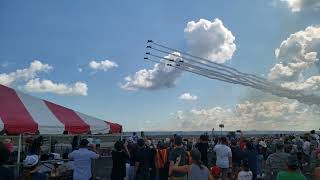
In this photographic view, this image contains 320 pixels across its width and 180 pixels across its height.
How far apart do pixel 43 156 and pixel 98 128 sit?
1725 millimetres

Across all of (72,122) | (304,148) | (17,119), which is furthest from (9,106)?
(304,148)

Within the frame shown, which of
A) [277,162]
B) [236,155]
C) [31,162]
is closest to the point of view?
[31,162]

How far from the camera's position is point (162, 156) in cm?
1423

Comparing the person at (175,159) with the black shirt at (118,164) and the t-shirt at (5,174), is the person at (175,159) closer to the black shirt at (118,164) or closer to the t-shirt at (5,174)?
the black shirt at (118,164)

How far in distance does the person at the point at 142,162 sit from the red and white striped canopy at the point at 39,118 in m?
0.96

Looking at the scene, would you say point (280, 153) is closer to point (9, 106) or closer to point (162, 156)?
point (162, 156)

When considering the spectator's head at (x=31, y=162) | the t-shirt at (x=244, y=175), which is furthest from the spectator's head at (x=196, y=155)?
the t-shirt at (x=244, y=175)

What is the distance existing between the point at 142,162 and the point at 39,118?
12.3 feet

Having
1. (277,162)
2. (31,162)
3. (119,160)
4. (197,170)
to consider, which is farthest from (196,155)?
(119,160)

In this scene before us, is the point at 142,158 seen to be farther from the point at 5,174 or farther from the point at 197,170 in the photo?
the point at 5,174

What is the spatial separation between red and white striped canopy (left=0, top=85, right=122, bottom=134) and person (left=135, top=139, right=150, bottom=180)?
965mm

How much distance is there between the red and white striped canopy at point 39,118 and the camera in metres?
11.1

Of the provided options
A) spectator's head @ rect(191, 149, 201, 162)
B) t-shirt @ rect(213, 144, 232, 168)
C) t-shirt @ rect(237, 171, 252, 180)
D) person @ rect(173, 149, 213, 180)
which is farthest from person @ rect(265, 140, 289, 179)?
t-shirt @ rect(213, 144, 232, 168)

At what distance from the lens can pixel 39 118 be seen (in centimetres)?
1185
